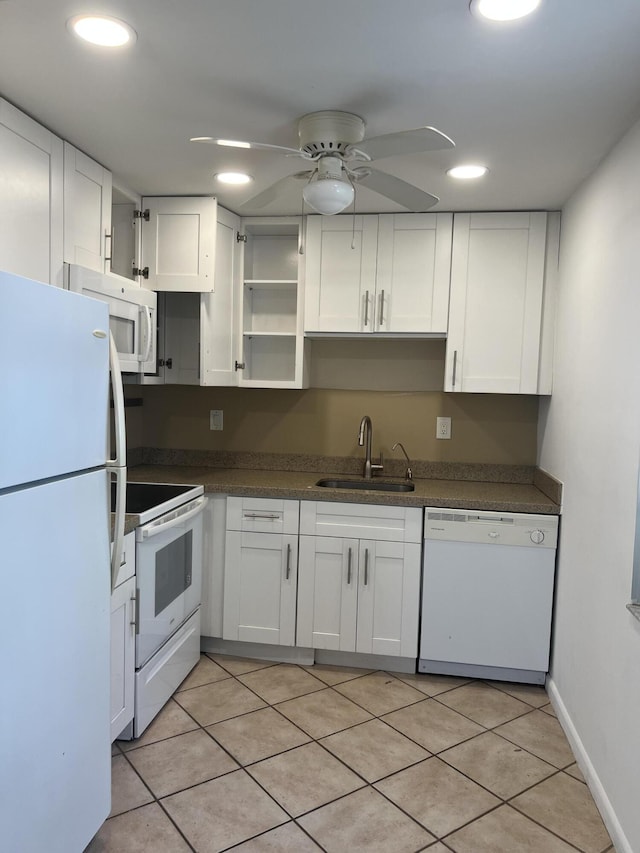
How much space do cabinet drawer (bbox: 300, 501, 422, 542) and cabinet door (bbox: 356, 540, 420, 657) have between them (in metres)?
0.05

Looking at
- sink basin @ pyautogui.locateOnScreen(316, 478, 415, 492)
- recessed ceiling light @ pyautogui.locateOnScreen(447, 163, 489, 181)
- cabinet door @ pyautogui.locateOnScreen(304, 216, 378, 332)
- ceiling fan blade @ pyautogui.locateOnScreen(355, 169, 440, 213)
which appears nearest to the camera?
ceiling fan blade @ pyautogui.locateOnScreen(355, 169, 440, 213)

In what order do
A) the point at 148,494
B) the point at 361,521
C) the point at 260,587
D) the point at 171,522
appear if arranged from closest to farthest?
the point at 171,522 → the point at 148,494 → the point at 361,521 → the point at 260,587

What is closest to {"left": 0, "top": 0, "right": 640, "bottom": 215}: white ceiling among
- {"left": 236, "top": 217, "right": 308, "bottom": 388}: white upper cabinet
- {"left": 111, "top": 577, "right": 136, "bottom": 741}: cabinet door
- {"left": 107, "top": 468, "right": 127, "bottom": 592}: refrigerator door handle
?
{"left": 236, "top": 217, "right": 308, "bottom": 388}: white upper cabinet

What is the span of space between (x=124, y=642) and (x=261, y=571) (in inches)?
36.5

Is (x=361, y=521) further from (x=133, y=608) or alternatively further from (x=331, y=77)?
(x=331, y=77)

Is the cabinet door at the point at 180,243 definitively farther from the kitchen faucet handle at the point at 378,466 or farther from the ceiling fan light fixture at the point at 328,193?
the kitchen faucet handle at the point at 378,466

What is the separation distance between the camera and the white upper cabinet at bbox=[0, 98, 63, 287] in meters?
1.95

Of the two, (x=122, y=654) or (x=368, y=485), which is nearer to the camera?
(x=122, y=654)

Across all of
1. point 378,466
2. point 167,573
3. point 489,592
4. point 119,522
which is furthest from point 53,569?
Answer: point 378,466

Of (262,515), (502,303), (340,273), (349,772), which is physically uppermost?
(340,273)

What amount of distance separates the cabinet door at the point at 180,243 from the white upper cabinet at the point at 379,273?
53 cm

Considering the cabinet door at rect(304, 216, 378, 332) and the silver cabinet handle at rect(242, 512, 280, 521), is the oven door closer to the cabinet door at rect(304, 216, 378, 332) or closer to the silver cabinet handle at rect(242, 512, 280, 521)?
the silver cabinet handle at rect(242, 512, 280, 521)

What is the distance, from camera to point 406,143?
1.75m

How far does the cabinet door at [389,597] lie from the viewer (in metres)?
2.92
